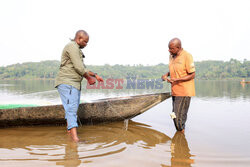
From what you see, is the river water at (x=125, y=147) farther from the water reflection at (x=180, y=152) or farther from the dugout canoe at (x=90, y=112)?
the dugout canoe at (x=90, y=112)

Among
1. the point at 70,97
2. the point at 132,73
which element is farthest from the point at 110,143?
the point at 132,73

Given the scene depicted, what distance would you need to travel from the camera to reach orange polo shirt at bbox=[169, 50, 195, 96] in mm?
3309

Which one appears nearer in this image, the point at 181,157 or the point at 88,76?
the point at 181,157

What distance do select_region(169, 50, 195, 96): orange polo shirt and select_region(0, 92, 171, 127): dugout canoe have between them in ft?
2.08

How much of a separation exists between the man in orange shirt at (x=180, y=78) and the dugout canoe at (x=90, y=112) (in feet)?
2.02

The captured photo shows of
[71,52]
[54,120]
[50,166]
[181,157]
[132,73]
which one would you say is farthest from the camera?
[132,73]

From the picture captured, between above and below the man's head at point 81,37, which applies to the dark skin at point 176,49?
below

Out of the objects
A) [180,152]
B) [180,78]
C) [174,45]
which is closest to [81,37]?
[174,45]

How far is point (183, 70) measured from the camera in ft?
11.1

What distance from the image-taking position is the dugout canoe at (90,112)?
3.93m

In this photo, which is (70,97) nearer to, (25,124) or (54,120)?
(54,120)

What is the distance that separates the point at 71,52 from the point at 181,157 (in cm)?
207

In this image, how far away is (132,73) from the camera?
8581 cm

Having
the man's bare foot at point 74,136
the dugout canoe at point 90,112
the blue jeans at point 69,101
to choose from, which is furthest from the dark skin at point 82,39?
the dugout canoe at point 90,112
